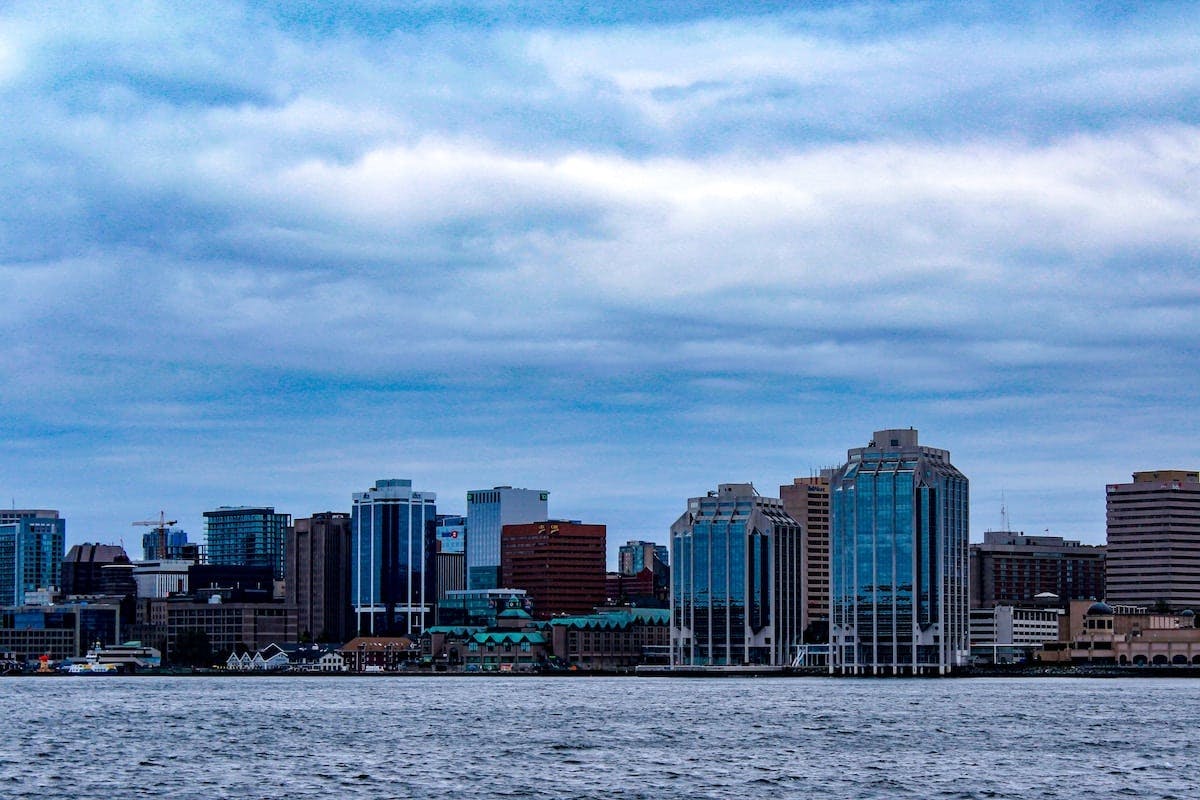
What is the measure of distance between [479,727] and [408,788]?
1972 inches

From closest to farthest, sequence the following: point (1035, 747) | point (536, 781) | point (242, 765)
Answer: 1. point (536, 781)
2. point (242, 765)
3. point (1035, 747)

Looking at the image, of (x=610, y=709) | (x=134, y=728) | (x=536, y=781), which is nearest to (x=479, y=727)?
(x=134, y=728)

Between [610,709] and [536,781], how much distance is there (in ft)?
268

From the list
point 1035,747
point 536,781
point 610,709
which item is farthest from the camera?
point 610,709

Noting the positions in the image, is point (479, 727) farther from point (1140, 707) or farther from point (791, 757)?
point (1140, 707)

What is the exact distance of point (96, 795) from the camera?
286 feet

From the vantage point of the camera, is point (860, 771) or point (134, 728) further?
point (134, 728)

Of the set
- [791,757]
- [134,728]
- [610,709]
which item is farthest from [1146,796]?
[610,709]

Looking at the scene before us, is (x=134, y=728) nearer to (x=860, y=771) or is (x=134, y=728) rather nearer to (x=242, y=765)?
(x=242, y=765)

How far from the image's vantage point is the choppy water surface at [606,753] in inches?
3553

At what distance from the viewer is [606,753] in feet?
364

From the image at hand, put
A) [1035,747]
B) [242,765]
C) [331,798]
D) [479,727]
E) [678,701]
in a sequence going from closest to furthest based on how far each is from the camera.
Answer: [331,798]
[242,765]
[1035,747]
[479,727]
[678,701]

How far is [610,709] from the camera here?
174 meters

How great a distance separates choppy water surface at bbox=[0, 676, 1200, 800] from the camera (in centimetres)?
9025
